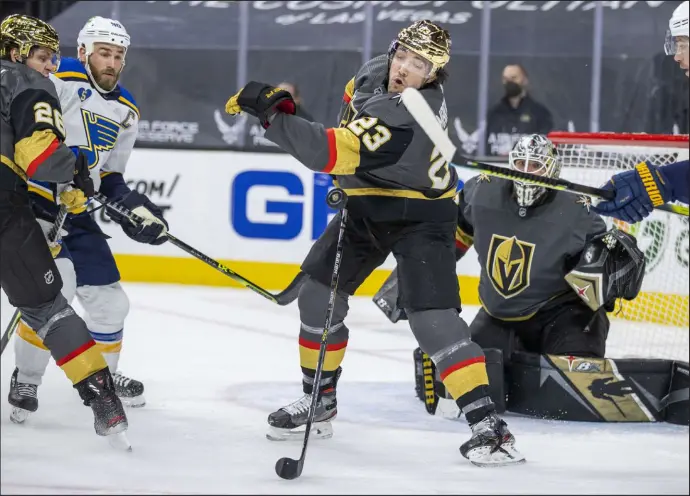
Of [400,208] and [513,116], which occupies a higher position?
[513,116]

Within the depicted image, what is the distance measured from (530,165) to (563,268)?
11.2 inches

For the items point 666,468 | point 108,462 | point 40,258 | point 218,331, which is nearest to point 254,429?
point 108,462

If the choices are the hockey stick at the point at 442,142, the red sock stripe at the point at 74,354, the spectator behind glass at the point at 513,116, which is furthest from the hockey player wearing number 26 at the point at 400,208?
the spectator behind glass at the point at 513,116

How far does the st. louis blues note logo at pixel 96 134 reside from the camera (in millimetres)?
3090

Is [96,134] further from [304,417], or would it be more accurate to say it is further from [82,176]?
[304,417]

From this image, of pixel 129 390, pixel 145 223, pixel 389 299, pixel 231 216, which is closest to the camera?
pixel 145 223

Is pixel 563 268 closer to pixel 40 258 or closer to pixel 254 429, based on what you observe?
pixel 254 429

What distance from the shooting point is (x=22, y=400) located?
10.3 feet

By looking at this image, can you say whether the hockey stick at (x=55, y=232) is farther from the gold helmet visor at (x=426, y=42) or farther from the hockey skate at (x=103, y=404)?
the gold helmet visor at (x=426, y=42)

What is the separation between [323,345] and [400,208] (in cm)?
35

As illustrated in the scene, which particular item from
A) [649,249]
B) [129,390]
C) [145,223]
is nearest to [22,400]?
[129,390]

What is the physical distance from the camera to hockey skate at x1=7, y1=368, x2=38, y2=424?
311cm

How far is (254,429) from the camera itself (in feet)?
10.3

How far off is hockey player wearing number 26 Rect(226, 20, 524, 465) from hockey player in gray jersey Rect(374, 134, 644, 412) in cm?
56
